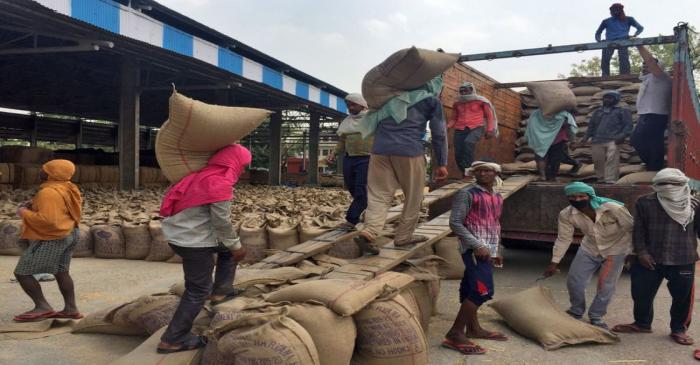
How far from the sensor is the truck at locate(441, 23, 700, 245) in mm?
5031

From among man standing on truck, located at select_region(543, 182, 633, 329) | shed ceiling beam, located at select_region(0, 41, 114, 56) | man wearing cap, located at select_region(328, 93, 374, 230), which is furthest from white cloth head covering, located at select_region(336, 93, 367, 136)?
shed ceiling beam, located at select_region(0, 41, 114, 56)

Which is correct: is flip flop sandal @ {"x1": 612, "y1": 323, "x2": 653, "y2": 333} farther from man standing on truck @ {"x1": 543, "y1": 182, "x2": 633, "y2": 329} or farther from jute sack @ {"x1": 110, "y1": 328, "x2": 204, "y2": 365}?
jute sack @ {"x1": 110, "y1": 328, "x2": 204, "y2": 365}

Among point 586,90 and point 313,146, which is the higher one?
point 586,90

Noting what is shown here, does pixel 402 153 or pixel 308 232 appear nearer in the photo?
pixel 402 153

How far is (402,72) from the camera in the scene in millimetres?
3742

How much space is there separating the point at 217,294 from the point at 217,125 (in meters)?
1.05

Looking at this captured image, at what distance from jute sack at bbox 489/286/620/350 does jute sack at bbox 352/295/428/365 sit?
1.32m

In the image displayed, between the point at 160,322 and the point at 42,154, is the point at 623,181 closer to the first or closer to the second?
the point at 160,322

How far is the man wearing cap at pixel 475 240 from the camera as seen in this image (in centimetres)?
326

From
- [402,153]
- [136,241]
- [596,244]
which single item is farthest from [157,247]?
[596,244]

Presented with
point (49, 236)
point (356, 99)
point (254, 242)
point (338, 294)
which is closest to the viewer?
point (338, 294)

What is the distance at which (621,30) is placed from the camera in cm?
800

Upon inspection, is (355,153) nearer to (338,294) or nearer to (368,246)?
(368,246)

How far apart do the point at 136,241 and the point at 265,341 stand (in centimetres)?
449
